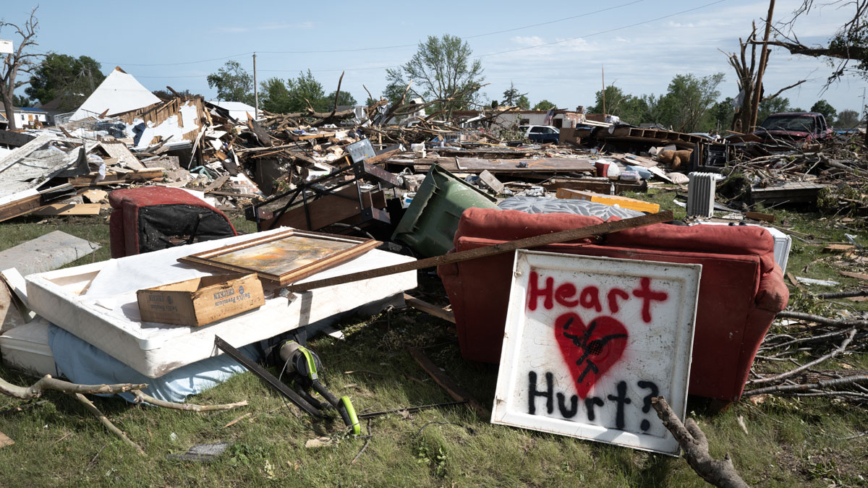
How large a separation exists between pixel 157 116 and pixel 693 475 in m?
16.9

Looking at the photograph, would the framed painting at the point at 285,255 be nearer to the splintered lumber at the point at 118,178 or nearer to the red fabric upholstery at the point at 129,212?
the red fabric upholstery at the point at 129,212

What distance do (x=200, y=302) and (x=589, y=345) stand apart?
2.14 m

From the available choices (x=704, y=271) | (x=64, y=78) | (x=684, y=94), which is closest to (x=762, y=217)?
(x=704, y=271)

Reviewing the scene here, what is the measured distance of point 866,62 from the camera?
959 centimetres

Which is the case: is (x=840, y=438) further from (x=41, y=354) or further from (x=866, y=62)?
(x=866, y=62)

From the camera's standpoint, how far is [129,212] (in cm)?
488

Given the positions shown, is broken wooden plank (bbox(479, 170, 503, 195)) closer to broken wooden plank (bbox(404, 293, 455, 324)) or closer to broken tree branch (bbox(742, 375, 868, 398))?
broken wooden plank (bbox(404, 293, 455, 324))

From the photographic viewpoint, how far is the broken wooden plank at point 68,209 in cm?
937

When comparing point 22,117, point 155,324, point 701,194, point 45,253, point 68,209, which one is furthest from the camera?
point 22,117

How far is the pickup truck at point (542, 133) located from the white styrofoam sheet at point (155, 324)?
21097 millimetres

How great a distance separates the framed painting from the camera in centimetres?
375

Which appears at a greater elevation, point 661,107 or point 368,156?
point 661,107

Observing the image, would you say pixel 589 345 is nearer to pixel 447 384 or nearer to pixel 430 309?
pixel 447 384

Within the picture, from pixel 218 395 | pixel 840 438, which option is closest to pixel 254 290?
pixel 218 395
